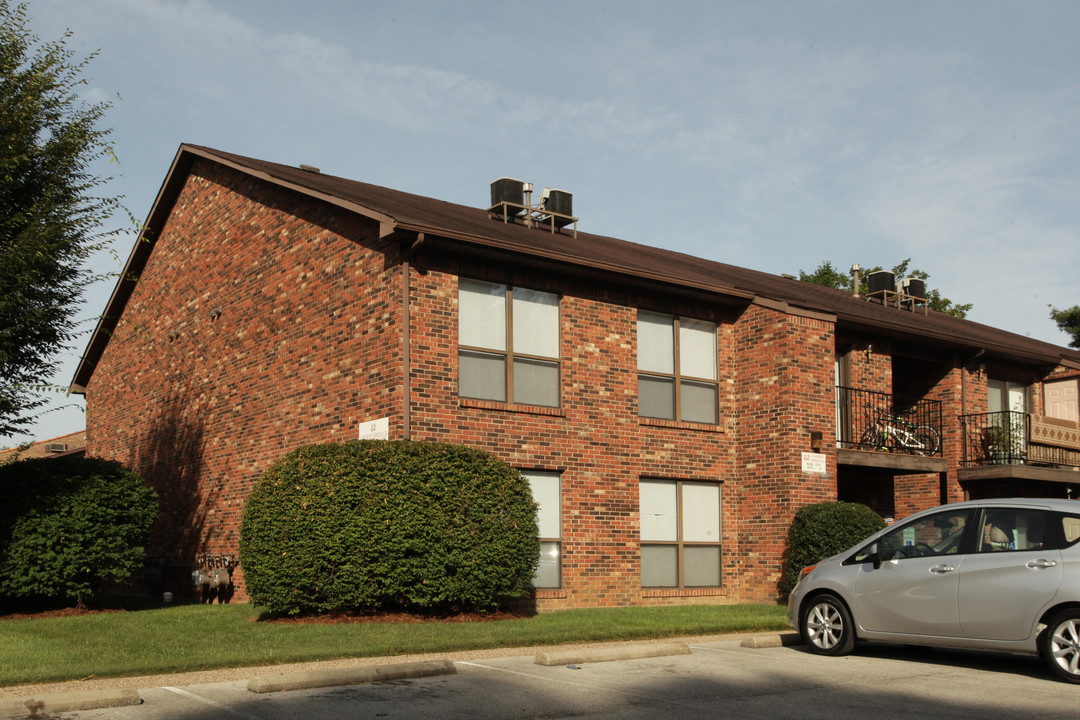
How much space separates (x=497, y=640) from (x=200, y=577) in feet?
30.1

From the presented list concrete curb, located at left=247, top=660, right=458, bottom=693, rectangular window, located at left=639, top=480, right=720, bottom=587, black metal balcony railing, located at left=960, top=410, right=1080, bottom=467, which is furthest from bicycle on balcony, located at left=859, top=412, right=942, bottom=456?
concrete curb, located at left=247, top=660, right=458, bottom=693

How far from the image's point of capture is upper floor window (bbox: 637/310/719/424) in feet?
59.9

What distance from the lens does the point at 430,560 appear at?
1327 cm

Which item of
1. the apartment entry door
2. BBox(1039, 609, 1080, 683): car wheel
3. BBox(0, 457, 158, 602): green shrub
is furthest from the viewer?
the apartment entry door

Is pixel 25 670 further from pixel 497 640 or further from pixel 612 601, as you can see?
pixel 612 601

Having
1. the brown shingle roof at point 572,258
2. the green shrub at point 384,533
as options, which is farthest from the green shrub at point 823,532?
the green shrub at point 384,533

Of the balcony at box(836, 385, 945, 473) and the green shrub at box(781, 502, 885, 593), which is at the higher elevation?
the balcony at box(836, 385, 945, 473)

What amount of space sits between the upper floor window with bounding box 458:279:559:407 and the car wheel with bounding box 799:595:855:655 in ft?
21.2

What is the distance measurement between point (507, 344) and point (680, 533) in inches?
181

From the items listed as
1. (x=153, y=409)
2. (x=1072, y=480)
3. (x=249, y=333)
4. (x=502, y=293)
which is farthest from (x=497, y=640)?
(x=1072, y=480)

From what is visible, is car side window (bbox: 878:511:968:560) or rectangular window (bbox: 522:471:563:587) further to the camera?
rectangular window (bbox: 522:471:563:587)

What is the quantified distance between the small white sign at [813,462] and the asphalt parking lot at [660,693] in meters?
7.50

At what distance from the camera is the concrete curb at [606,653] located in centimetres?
996

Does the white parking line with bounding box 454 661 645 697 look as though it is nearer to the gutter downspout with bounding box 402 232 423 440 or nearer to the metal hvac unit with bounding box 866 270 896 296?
the gutter downspout with bounding box 402 232 423 440
